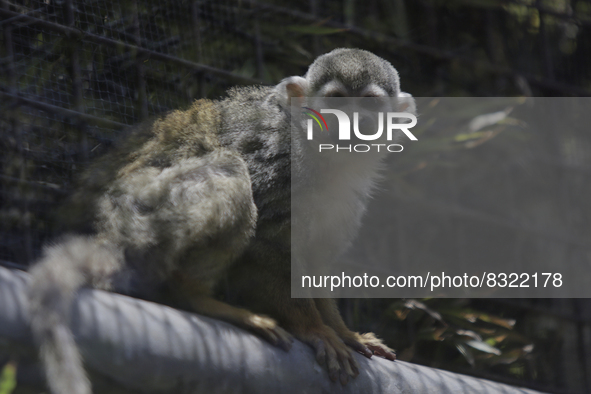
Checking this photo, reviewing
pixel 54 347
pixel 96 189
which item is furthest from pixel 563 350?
pixel 54 347

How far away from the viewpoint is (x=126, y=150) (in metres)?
2.47

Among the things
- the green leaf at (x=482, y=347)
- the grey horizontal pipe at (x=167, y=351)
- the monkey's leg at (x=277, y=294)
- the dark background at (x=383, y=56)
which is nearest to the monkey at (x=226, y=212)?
the monkey's leg at (x=277, y=294)

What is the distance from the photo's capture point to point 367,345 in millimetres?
2605

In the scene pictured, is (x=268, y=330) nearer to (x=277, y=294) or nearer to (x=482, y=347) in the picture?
(x=277, y=294)

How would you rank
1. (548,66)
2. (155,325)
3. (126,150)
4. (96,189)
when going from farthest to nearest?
1. (548,66)
2. (126,150)
3. (96,189)
4. (155,325)

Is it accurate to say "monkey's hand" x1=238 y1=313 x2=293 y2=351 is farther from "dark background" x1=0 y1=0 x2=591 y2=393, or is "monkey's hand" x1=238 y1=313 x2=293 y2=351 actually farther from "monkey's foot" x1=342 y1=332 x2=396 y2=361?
"dark background" x1=0 y1=0 x2=591 y2=393

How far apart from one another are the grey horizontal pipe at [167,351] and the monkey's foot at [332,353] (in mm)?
46

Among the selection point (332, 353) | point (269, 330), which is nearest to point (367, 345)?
point (332, 353)

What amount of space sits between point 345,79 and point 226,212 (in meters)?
0.87

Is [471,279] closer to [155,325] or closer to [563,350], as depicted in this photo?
[563,350]

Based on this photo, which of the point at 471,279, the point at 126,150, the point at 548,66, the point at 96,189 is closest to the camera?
the point at 96,189

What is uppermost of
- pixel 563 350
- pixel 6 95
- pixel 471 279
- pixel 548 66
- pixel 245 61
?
pixel 548 66

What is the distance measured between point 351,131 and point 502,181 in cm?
306

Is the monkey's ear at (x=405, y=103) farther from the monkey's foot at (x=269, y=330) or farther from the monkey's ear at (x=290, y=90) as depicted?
the monkey's foot at (x=269, y=330)
